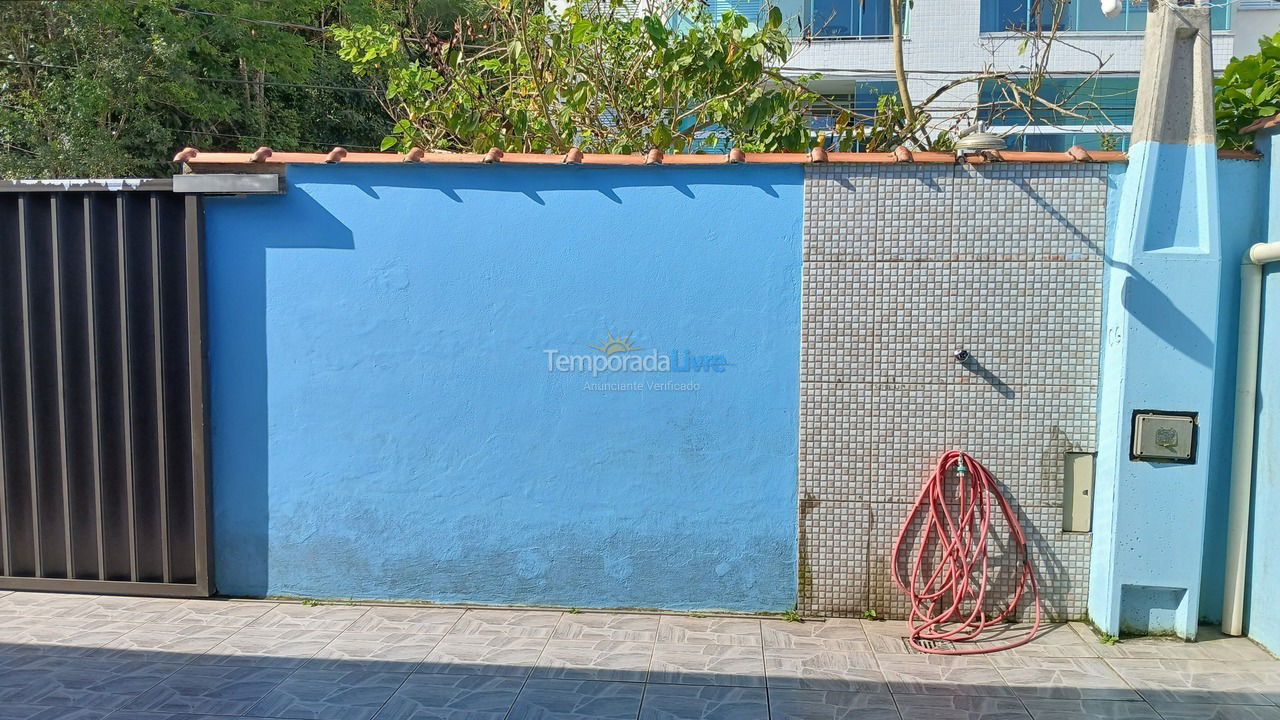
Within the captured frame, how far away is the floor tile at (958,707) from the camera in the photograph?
147 inches

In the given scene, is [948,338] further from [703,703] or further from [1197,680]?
[703,703]

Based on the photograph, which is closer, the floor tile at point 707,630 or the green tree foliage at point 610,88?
the floor tile at point 707,630

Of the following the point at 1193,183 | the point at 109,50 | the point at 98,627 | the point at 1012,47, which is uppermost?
the point at 1012,47

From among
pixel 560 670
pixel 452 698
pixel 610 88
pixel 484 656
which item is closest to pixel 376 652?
pixel 484 656

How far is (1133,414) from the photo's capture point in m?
4.49

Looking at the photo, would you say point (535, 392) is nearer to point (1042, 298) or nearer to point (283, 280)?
point (283, 280)

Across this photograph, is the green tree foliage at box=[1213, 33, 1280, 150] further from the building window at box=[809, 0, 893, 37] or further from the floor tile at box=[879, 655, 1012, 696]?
the building window at box=[809, 0, 893, 37]

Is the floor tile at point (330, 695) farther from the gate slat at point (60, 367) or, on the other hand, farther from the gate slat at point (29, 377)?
the gate slat at point (29, 377)

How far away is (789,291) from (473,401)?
75.3 inches

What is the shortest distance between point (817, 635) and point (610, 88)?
4.04 meters

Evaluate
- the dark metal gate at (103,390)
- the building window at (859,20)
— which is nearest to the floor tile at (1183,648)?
the dark metal gate at (103,390)

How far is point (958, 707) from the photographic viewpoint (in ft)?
12.6

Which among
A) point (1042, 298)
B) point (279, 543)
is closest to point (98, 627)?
point (279, 543)

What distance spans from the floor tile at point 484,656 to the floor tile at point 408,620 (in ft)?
0.62
